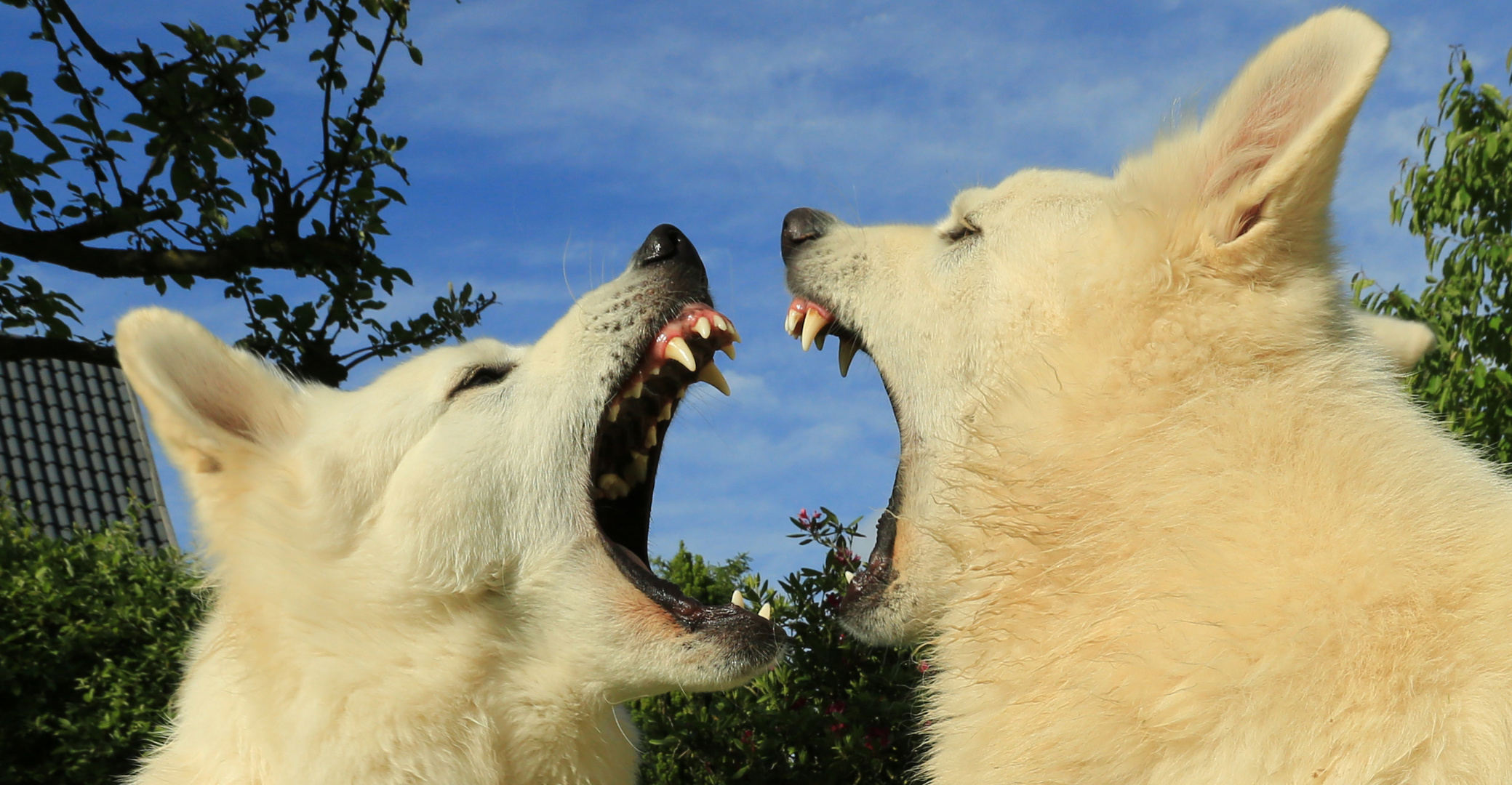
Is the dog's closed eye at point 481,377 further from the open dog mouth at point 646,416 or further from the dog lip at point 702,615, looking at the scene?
the dog lip at point 702,615

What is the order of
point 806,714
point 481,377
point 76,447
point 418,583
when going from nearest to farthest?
point 418,583 < point 481,377 < point 806,714 < point 76,447

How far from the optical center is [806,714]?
536 cm

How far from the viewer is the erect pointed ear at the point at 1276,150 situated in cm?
180

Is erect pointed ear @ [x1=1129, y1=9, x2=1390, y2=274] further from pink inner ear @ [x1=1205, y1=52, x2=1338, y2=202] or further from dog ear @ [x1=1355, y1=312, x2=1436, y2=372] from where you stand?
dog ear @ [x1=1355, y1=312, x2=1436, y2=372]

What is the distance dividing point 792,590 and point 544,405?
10.5 ft

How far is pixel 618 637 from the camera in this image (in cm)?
271

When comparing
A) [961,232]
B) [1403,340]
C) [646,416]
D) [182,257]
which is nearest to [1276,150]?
[961,232]

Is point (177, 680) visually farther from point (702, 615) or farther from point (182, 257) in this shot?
point (702, 615)

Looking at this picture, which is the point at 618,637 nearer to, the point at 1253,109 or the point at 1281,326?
the point at 1281,326

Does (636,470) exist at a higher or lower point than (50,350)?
lower

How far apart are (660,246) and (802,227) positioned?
521mm

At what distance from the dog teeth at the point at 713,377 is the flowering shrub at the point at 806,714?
2195 millimetres

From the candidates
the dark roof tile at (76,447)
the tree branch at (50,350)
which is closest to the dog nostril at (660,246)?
the tree branch at (50,350)

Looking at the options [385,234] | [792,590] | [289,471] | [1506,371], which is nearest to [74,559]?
[385,234]
